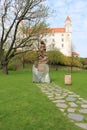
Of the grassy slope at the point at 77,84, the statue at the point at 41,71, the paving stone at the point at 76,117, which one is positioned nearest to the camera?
the paving stone at the point at 76,117

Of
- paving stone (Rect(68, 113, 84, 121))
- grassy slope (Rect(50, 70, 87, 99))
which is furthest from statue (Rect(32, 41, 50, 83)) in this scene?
paving stone (Rect(68, 113, 84, 121))

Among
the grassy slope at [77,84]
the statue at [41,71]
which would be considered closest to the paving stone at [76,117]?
the grassy slope at [77,84]

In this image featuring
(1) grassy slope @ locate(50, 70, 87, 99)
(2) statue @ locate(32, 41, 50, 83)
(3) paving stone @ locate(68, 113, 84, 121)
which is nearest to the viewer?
(3) paving stone @ locate(68, 113, 84, 121)

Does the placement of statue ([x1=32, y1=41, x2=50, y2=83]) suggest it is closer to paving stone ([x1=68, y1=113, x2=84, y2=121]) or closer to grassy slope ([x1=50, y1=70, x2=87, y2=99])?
grassy slope ([x1=50, y1=70, x2=87, y2=99])

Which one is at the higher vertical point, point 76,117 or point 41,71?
point 41,71

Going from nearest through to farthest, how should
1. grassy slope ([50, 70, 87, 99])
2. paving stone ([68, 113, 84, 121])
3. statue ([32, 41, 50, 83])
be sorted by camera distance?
paving stone ([68, 113, 84, 121]) < grassy slope ([50, 70, 87, 99]) < statue ([32, 41, 50, 83])

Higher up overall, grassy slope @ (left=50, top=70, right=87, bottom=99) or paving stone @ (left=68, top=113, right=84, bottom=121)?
paving stone @ (left=68, top=113, right=84, bottom=121)

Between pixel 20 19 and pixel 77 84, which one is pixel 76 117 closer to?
Answer: pixel 77 84

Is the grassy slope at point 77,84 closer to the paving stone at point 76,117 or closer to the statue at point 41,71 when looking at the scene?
the statue at point 41,71

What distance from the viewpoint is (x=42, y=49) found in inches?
675

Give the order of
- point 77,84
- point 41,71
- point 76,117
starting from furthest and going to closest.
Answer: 1. point 41,71
2. point 77,84
3. point 76,117

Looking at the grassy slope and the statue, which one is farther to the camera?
the statue

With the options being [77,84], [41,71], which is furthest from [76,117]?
[41,71]

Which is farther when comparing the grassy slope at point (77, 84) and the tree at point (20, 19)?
the tree at point (20, 19)
